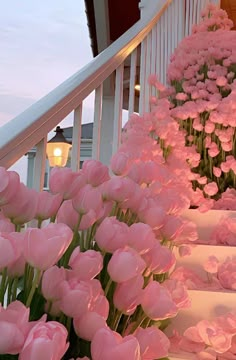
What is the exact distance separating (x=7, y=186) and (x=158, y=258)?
28 centimetres

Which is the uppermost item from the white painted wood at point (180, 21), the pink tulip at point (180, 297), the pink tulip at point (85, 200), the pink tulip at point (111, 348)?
the white painted wood at point (180, 21)

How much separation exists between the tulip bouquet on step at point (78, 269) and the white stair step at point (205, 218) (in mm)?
916

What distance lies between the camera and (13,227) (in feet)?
1.87

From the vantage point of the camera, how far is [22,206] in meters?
0.55

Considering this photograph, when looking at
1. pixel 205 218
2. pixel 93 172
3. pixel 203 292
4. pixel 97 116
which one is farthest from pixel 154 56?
pixel 93 172

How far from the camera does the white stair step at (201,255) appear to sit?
1.49m

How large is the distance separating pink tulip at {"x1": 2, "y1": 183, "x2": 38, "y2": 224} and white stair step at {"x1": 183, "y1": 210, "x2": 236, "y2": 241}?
1.22 meters

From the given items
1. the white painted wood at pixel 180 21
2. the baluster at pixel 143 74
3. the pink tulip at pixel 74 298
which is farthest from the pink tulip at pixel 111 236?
the white painted wood at pixel 180 21

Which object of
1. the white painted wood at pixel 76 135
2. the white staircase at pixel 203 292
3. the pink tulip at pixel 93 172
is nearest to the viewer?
the pink tulip at pixel 93 172

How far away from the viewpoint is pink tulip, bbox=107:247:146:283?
56cm

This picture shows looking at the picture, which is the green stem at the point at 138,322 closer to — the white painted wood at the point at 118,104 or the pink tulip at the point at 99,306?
the pink tulip at the point at 99,306

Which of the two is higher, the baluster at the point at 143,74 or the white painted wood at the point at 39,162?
the baluster at the point at 143,74

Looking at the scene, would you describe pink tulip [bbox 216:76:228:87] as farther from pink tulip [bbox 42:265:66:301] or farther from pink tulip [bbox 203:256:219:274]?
pink tulip [bbox 42:265:66:301]

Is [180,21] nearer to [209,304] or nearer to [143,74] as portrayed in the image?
[143,74]
